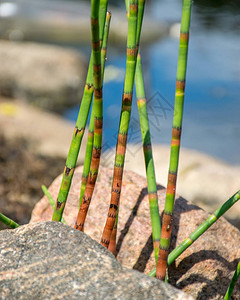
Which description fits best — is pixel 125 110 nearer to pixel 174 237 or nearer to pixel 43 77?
pixel 174 237

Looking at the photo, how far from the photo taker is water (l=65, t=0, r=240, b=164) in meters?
3.66

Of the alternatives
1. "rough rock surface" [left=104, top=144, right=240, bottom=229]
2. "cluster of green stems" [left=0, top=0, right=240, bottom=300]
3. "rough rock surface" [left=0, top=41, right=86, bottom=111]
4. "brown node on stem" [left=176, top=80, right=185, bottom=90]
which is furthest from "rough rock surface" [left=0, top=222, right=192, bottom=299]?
"rough rock surface" [left=0, top=41, right=86, bottom=111]

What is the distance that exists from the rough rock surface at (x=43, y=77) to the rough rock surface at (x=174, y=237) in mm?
3331

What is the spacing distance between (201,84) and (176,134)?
13.2 ft

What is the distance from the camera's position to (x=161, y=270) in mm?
854

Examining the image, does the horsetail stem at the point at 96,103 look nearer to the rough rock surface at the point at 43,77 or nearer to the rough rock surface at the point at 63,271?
the rough rock surface at the point at 63,271

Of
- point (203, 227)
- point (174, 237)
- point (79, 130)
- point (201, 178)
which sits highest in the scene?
point (79, 130)

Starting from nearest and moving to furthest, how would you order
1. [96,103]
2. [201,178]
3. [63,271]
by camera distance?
1. [63,271]
2. [96,103]
3. [201,178]

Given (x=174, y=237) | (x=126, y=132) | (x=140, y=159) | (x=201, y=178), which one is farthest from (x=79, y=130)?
(x=140, y=159)

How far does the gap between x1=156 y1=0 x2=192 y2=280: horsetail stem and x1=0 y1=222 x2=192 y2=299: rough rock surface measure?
164 millimetres

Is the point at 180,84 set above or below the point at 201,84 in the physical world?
above

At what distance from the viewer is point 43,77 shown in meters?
4.69

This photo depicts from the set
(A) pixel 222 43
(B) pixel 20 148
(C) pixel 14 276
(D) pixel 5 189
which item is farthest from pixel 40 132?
(A) pixel 222 43

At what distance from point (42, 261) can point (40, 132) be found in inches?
86.2
